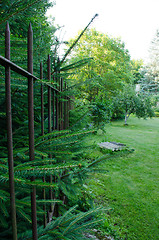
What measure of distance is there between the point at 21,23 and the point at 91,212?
205 cm

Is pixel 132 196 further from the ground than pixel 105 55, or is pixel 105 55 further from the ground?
pixel 105 55

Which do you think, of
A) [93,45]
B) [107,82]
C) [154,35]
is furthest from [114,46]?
[154,35]

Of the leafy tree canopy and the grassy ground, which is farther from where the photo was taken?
the leafy tree canopy

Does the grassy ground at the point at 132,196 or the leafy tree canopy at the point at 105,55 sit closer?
the grassy ground at the point at 132,196

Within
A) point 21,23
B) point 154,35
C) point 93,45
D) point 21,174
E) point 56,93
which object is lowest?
point 21,174

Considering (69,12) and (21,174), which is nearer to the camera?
(21,174)

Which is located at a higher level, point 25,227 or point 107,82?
point 107,82

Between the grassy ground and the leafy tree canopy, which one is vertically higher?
the leafy tree canopy

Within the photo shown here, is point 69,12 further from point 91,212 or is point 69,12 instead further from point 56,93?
point 91,212

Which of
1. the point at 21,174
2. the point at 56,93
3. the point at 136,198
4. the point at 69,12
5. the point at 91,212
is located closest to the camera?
the point at 21,174

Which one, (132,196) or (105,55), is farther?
(105,55)

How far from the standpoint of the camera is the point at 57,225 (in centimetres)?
102

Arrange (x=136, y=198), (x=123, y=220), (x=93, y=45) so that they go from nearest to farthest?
(x=123, y=220)
(x=136, y=198)
(x=93, y=45)

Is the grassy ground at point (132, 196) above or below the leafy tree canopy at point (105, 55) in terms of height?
below
